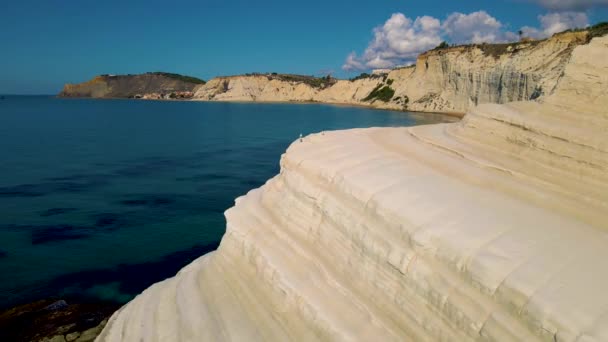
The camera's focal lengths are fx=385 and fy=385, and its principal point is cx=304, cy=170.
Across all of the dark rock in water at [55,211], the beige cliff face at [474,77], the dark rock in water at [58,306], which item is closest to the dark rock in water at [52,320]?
the dark rock in water at [58,306]

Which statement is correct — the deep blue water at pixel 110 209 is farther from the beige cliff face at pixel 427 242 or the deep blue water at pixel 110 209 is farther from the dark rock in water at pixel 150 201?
the beige cliff face at pixel 427 242

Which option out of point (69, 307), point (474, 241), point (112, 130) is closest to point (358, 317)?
point (474, 241)

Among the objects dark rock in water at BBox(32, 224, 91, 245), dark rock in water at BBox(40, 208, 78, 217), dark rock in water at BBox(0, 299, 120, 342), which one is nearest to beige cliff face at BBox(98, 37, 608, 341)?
dark rock in water at BBox(0, 299, 120, 342)

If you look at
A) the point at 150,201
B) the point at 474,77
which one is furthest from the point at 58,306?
the point at 474,77

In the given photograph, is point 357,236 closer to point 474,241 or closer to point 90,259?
point 474,241

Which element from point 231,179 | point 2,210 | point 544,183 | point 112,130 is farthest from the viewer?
point 112,130

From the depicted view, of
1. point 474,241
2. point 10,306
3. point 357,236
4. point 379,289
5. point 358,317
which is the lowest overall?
point 10,306

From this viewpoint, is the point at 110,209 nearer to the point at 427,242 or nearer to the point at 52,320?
the point at 52,320
